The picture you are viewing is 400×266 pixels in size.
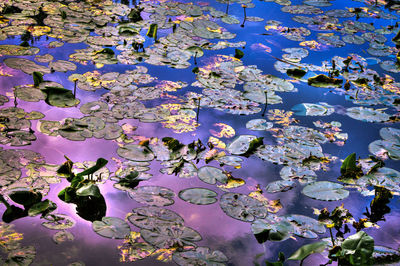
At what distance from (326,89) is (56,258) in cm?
254

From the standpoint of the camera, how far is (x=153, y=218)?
217 cm

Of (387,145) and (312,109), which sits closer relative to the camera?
(387,145)

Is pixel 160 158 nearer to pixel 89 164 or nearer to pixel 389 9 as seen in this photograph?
pixel 89 164

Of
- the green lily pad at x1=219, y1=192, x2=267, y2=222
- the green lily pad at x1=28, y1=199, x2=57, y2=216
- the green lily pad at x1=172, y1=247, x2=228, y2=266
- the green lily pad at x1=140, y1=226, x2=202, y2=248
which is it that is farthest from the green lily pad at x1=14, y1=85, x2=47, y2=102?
the green lily pad at x1=172, y1=247, x2=228, y2=266

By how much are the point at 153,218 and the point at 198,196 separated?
0.31 metres

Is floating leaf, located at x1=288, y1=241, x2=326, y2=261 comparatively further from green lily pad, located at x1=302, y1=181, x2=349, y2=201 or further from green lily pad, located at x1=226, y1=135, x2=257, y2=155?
green lily pad, located at x1=226, y1=135, x2=257, y2=155

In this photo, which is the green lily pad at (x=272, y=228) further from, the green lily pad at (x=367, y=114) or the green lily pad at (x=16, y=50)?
the green lily pad at (x=16, y=50)

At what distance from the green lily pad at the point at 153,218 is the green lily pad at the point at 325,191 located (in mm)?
799

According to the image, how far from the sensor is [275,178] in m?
2.57

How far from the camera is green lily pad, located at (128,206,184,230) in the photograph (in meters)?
2.14

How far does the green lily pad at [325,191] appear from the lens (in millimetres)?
2438

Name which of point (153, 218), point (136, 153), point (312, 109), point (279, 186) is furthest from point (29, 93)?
point (312, 109)

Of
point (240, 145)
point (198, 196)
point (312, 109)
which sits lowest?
point (198, 196)

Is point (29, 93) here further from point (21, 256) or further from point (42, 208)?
point (21, 256)
